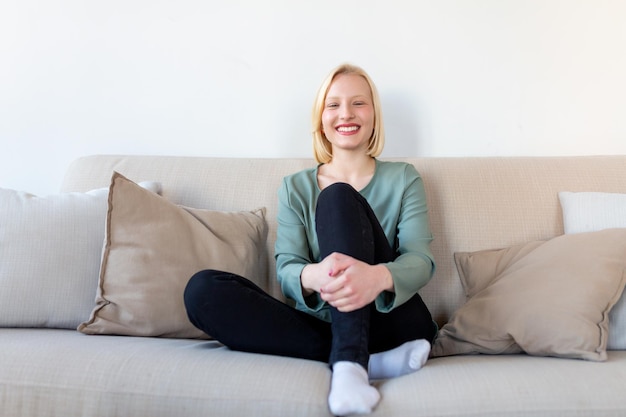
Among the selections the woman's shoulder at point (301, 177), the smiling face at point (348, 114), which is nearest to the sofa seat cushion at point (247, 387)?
the woman's shoulder at point (301, 177)

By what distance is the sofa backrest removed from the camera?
1.68m

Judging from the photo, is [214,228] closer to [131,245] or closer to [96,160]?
[131,245]

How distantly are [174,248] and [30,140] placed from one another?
35.6 inches

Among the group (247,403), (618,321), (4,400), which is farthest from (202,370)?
(618,321)

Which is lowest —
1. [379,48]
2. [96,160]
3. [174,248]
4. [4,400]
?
[4,400]

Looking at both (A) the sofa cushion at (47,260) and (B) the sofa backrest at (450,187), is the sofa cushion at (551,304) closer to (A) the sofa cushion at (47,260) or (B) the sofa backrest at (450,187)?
(B) the sofa backrest at (450,187)

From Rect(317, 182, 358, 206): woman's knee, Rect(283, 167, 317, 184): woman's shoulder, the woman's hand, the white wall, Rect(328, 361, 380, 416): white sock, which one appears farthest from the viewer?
the white wall

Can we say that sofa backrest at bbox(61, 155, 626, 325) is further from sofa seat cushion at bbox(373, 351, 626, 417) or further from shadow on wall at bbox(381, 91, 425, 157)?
sofa seat cushion at bbox(373, 351, 626, 417)

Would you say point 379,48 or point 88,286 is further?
point 379,48

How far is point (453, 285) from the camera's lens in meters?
1.67

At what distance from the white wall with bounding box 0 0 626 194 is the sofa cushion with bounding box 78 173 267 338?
525 millimetres

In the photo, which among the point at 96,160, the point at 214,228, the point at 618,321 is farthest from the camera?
the point at 96,160

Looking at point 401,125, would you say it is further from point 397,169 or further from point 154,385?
point 154,385

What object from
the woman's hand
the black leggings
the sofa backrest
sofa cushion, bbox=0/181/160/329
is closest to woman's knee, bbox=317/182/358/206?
the black leggings
